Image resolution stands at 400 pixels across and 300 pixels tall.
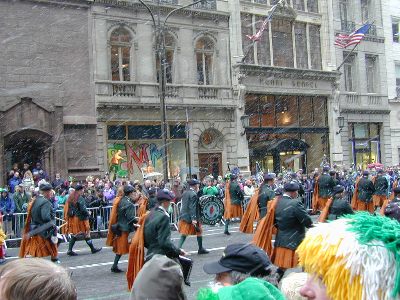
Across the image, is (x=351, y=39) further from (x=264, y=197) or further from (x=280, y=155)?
(x=264, y=197)

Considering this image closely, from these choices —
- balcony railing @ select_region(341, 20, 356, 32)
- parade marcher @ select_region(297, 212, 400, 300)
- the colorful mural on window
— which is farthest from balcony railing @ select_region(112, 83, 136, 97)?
parade marcher @ select_region(297, 212, 400, 300)

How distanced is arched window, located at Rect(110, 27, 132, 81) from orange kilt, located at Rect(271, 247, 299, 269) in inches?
740

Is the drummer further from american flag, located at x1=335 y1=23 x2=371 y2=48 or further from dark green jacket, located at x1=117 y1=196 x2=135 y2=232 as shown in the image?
american flag, located at x1=335 y1=23 x2=371 y2=48

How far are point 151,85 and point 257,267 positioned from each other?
76.2ft

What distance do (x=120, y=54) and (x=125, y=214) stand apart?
1615cm

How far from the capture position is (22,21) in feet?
76.6

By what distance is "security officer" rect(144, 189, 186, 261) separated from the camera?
24.9 feet

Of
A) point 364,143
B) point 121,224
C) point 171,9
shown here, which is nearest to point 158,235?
point 121,224

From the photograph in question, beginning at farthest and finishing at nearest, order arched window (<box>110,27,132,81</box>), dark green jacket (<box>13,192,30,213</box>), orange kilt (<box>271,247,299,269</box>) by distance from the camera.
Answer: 1. arched window (<box>110,27,132,81</box>)
2. dark green jacket (<box>13,192,30,213</box>)
3. orange kilt (<box>271,247,299,269</box>)

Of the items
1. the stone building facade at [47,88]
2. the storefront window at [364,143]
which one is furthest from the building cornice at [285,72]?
the stone building facade at [47,88]

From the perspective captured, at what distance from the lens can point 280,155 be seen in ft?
105

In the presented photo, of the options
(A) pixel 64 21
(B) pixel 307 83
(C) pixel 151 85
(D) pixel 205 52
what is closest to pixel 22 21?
(A) pixel 64 21

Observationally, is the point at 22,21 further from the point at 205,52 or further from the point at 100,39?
the point at 205,52

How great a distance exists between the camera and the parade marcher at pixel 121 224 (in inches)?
438
